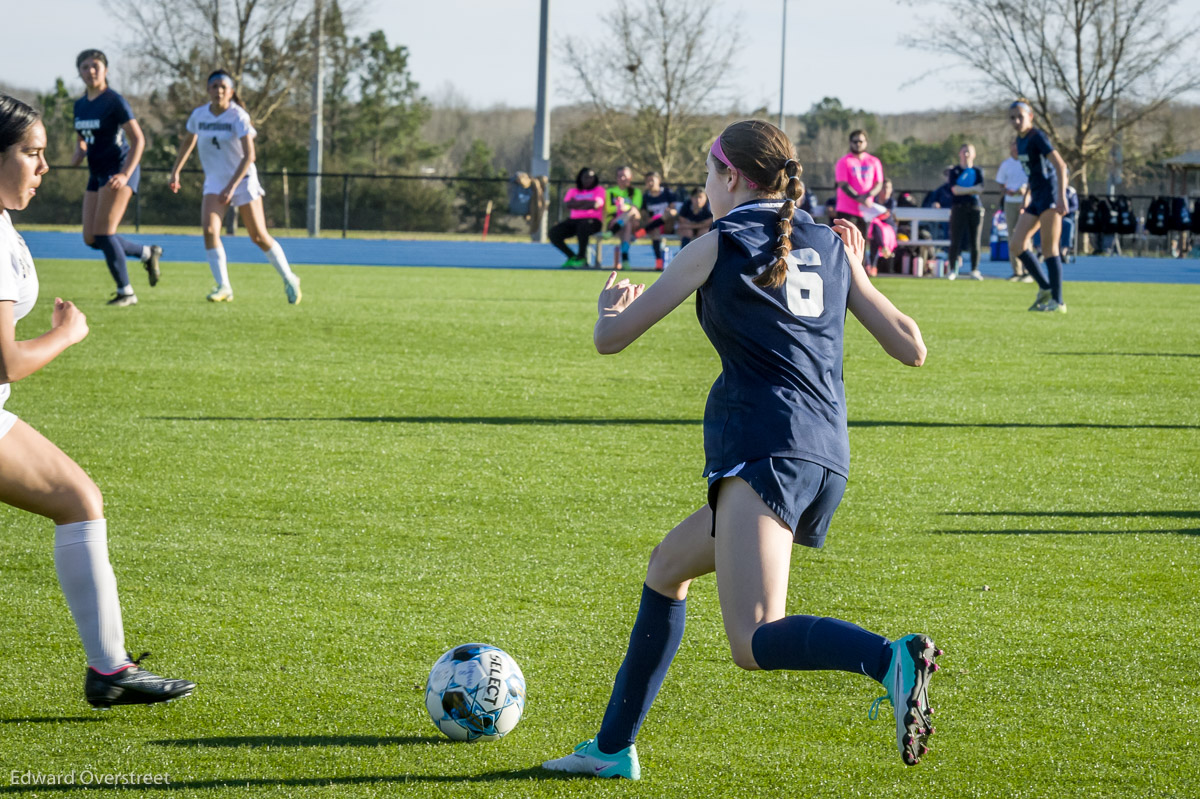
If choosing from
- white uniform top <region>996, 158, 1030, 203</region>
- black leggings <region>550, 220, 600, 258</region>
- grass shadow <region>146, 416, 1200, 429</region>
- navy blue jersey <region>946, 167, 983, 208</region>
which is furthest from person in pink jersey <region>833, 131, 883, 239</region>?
grass shadow <region>146, 416, 1200, 429</region>

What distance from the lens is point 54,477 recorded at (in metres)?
3.41

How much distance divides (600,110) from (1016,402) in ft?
155

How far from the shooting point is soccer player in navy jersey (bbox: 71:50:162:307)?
486 inches

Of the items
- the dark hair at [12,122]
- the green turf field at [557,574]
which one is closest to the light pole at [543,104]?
the green turf field at [557,574]

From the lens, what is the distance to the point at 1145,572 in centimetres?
501

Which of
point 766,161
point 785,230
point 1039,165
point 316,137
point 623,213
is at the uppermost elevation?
point 316,137

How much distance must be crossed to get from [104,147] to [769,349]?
36.4 ft

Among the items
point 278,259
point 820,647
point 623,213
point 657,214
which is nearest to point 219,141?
point 278,259

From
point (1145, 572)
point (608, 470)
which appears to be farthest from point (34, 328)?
point (1145, 572)

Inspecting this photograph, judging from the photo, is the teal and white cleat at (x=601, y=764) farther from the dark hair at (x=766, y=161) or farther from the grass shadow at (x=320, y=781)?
the dark hair at (x=766, y=161)

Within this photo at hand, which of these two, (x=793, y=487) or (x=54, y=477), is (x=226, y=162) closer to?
(x=54, y=477)

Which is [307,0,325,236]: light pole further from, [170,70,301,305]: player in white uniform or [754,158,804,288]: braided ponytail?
[754,158,804,288]: braided ponytail

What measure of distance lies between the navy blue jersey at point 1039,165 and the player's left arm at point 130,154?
919cm

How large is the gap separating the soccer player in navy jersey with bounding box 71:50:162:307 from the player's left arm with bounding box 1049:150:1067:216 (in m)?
9.24
